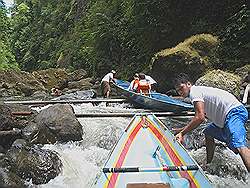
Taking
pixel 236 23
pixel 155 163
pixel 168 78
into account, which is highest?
pixel 236 23

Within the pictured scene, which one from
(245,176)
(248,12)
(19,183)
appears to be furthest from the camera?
(248,12)

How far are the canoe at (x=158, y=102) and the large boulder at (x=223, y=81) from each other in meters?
1.71

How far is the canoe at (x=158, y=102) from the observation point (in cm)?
1052

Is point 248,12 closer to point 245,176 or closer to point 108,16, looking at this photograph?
point 245,176

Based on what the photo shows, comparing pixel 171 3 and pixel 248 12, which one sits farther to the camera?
pixel 171 3

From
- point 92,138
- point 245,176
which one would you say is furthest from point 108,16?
point 245,176

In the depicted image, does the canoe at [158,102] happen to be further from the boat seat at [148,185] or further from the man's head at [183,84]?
the boat seat at [148,185]

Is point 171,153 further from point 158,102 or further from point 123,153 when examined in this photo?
point 158,102

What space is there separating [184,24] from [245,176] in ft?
45.8

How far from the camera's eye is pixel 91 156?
8.11 metres

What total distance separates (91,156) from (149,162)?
286 centimetres

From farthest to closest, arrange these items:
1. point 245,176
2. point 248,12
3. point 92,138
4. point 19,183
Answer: point 248,12, point 92,138, point 245,176, point 19,183

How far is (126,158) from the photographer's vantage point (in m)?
5.42

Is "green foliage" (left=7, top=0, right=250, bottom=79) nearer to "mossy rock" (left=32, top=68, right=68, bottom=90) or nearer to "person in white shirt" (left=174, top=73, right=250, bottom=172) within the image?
"mossy rock" (left=32, top=68, right=68, bottom=90)
